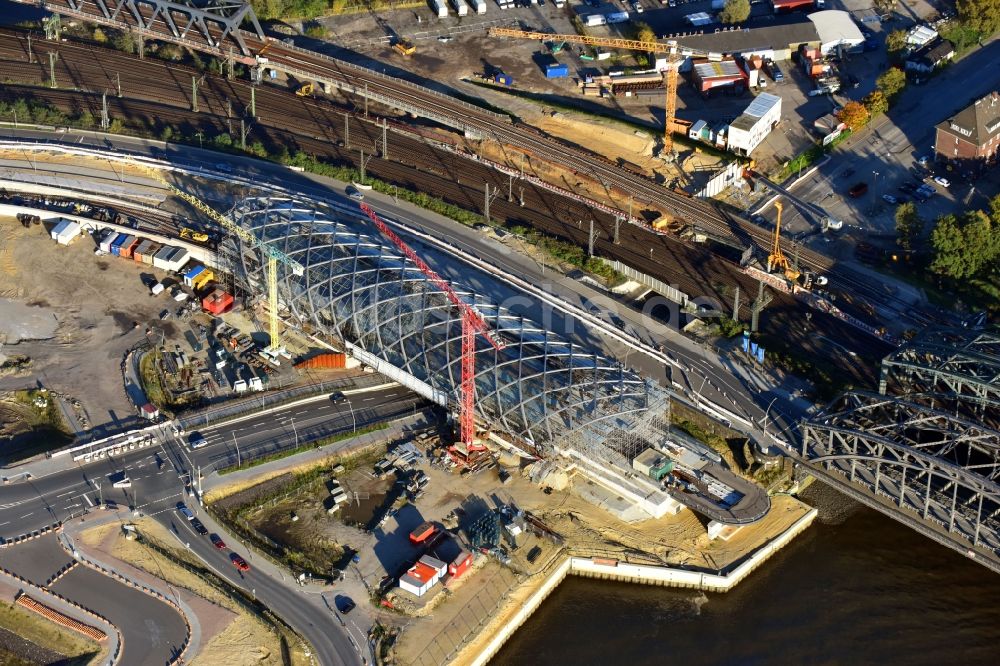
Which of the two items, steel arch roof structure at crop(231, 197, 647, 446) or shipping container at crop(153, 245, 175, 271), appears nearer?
steel arch roof structure at crop(231, 197, 647, 446)

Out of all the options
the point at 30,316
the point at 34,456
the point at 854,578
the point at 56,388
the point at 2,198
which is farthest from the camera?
the point at 2,198

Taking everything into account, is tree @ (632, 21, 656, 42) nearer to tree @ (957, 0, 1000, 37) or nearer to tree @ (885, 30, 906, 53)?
tree @ (885, 30, 906, 53)

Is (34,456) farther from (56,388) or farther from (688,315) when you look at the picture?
(688,315)

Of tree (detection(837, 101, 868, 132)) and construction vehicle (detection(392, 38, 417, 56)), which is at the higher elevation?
construction vehicle (detection(392, 38, 417, 56))

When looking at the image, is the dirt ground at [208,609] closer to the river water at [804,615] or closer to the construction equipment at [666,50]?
the river water at [804,615]

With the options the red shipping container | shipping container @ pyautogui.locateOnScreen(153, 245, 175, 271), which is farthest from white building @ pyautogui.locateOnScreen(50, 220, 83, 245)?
the red shipping container

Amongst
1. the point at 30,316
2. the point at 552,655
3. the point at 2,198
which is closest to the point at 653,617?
the point at 552,655

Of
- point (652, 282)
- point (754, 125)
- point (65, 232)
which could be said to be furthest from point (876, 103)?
point (65, 232)
